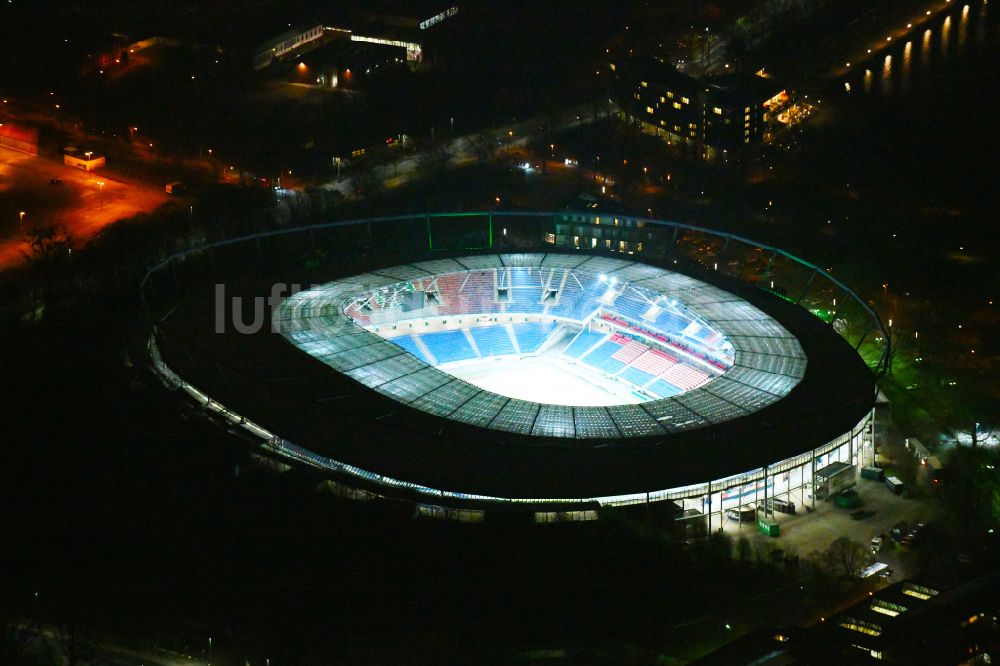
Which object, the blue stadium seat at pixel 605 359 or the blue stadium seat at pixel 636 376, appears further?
the blue stadium seat at pixel 605 359

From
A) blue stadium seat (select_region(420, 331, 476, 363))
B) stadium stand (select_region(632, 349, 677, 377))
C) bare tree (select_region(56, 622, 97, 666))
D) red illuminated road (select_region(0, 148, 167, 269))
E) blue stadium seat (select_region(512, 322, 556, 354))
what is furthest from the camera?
red illuminated road (select_region(0, 148, 167, 269))

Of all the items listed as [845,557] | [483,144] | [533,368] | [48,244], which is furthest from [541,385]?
[483,144]

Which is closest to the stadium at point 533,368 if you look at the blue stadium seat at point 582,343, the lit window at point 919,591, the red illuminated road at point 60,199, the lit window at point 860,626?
the blue stadium seat at point 582,343

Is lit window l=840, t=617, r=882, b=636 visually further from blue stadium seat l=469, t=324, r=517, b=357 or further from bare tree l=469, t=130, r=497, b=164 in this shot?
bare tree l=469, t=130, r=497, b=164

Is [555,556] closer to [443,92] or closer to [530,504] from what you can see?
[530,504]

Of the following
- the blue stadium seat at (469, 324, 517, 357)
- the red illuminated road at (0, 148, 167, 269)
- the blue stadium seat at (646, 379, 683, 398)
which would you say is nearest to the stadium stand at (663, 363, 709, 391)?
the blue stadium seat at (646, 379, 683, 398)

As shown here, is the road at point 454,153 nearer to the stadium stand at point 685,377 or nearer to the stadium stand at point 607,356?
the stadium stand at point 607,356

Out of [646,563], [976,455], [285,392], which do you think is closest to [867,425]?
[976,455]
